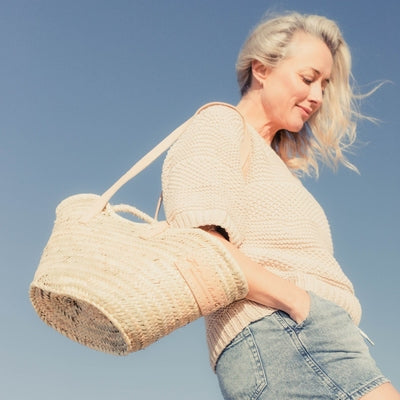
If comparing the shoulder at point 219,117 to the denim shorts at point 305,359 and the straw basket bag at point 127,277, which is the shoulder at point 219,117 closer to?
the straw basket bag at point 127,277

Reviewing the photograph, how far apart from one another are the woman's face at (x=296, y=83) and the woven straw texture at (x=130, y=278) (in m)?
1.16

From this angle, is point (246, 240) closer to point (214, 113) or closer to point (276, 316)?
point (276, 316)

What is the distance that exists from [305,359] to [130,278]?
747mm

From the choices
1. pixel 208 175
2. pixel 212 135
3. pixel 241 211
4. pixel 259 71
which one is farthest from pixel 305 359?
pixel 259 71

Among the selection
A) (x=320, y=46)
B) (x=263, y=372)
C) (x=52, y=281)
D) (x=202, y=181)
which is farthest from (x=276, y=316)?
(x=320, y=46)

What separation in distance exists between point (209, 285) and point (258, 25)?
1.91 metres

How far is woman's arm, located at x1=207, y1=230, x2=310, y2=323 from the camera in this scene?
2619mm

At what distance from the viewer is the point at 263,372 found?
8.73 feet

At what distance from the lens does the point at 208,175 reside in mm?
2791

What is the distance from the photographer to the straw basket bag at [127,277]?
2.40 m

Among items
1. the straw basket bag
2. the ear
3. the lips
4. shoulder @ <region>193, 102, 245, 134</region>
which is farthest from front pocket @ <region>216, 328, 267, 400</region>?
the ear

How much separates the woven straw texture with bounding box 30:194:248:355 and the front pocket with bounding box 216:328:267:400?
0.25 meters

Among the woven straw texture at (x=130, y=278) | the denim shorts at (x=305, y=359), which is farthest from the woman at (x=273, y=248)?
the woven straw texture at (x=130, y=278)

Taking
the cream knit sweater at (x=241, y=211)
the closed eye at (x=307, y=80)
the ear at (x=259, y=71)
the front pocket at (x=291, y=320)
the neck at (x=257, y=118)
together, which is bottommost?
the front pocket at (x=291, y=320)
